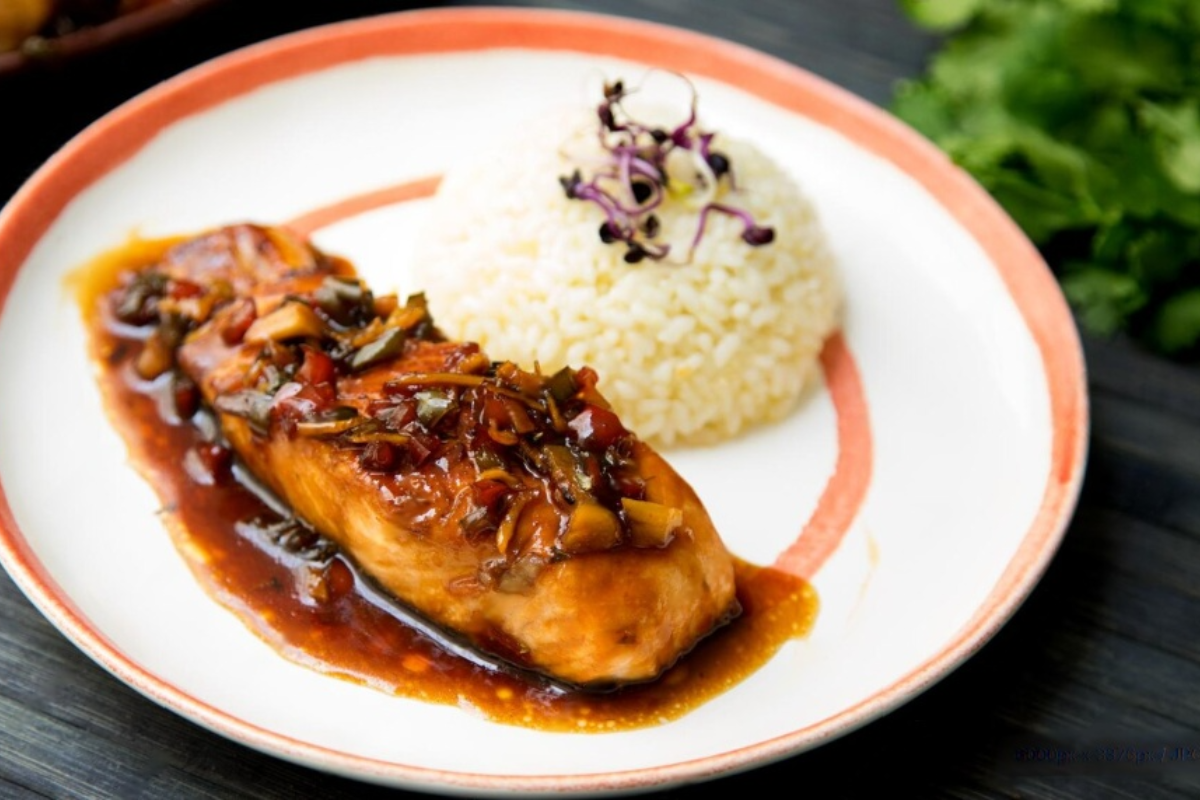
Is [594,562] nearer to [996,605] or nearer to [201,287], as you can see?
[996,605]

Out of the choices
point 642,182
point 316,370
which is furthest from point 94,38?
point 642,182

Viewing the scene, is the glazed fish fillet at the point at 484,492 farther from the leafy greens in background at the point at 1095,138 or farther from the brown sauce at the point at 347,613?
the leafy greens in background at the point at 1095,138

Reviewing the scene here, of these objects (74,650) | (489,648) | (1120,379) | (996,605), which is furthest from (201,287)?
(1120,379)

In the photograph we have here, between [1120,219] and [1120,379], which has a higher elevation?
[1120,219]

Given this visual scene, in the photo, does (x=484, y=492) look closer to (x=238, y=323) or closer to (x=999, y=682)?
(x=238, y=323)

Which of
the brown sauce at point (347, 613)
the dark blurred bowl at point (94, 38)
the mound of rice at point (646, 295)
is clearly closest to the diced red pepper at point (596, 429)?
the brown sauce at point (347, 613)

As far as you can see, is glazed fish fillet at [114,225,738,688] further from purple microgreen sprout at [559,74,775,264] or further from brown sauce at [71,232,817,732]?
purple microgreen sprout at [559,74,775,264]
